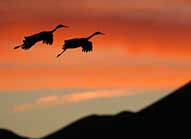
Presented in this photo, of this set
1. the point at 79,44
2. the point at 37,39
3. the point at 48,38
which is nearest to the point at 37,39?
the point at 37,39

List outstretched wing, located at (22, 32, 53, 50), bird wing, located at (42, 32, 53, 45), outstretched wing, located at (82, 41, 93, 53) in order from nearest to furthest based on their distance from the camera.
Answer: outstretched wing, located at (22, 32, 53, 50) → bird wing, located at (42, 32, 53, 45) → outstretched wing, located at (82, 41, 93, 53)

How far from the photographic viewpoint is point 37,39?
46188 millimetres

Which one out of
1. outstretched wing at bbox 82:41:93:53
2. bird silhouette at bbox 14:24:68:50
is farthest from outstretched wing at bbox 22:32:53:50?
outstretched wing at bbox 82:41:93:53

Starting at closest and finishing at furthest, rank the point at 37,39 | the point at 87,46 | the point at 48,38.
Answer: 1. the point at 37,39
2. the point at 48,38
3. the point at 87,46

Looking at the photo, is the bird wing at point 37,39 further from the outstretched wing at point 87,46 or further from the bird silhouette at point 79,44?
the outstretched wing at point 87,46

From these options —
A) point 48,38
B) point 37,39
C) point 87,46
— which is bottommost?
point 87,46

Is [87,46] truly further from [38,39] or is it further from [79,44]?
[38,39]

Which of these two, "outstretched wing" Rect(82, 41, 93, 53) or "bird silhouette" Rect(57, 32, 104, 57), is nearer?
"bird silhouette" Rect(57, 32, 104, 57)

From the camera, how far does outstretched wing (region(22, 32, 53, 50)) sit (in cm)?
4528

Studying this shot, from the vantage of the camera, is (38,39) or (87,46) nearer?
(38,39)

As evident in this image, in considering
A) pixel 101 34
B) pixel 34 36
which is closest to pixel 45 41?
pixel 34 36

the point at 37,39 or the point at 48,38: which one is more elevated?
the point at 48,38

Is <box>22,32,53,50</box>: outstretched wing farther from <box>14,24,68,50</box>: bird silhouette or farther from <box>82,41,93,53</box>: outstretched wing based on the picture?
<box>82,41,93,53</box>: outstretched wing

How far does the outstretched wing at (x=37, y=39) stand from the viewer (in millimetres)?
45281
